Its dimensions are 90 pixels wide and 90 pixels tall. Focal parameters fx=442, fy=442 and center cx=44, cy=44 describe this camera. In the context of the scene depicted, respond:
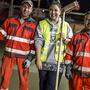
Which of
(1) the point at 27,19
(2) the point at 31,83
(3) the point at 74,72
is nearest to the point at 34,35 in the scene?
(1) the point at 27,19

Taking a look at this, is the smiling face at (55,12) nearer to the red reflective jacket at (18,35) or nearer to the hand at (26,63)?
the red reflective jacket at (18,35)

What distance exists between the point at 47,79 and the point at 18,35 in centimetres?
83

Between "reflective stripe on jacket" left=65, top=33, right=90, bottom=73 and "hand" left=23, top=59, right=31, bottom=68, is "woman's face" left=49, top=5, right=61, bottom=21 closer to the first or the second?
"reflective stripe on jacket" left=65, top=33, right=90, bottom=73

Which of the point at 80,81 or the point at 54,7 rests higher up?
the point at 54,7

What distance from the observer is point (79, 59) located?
634 cm

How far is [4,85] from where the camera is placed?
695 cm

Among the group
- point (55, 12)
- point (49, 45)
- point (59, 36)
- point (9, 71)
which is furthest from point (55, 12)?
point (9, 71)

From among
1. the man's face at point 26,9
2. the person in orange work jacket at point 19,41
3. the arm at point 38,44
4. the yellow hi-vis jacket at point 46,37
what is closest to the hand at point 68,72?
the yellow hi-vis jacket at point 46,37

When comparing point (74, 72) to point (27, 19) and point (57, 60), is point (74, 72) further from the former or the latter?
point (27, 19)

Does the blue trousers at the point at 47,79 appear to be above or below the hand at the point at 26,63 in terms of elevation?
below

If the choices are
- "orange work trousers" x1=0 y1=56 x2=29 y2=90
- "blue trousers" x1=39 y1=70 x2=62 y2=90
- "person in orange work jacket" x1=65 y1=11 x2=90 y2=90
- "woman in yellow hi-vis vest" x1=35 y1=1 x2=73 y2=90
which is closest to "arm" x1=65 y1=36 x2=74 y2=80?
"person in orange work jacket" x1=65 y1=11 x2=90 y2=90

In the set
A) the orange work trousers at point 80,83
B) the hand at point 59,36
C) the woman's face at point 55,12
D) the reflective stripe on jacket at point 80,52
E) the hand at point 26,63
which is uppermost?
the woman's face at point 55,12

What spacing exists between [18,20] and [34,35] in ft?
1.16

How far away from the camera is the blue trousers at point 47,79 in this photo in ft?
21.6
